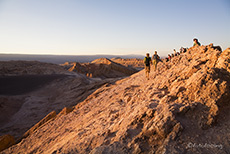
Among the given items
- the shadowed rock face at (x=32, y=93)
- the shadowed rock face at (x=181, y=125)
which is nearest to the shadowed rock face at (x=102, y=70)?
the shadowed rock face at (x=32, y=93)

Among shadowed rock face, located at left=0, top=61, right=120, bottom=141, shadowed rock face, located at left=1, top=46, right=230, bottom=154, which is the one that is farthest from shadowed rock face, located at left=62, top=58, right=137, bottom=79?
shadowed rock face, located at left=1, top=46, right=230, bottom=154

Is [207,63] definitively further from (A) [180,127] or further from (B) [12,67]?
(B) [12,67]

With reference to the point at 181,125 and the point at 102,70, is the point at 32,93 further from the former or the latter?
the point at 181,125

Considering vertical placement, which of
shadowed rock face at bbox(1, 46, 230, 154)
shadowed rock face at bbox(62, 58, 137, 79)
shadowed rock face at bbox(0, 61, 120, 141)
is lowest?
shadowed rock face at bbox(0, 61, 120, 141)

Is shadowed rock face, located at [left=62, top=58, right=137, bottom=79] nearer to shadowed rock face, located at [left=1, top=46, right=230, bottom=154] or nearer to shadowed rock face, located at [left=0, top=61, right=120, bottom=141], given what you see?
shadowed rock face, located at [left=0, top=61, right=120, bottom=141]

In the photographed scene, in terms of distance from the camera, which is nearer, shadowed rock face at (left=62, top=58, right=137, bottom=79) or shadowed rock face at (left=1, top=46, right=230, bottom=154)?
shadowed rock face at (left=1, top=46, right=230, bottom=154)

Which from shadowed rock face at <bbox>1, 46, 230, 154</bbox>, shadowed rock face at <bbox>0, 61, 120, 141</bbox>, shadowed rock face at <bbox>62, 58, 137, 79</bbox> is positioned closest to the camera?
shadowed rock face at <bbox>1, 46, 230, 154</bbox>

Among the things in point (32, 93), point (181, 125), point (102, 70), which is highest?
point (181, 125)

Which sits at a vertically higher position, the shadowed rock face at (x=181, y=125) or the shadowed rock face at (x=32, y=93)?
the shadowed rock face at (x=181, y=125)

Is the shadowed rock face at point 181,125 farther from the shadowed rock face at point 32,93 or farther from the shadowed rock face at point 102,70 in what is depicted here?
the shadowed rock face at point 102,70

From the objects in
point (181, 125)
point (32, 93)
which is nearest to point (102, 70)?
point (32, 93)

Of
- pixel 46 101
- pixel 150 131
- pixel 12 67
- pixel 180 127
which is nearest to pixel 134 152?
pixel 150 131
